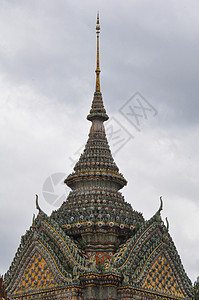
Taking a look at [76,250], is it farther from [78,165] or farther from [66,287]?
[78,165]

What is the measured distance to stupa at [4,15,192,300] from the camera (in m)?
34.2

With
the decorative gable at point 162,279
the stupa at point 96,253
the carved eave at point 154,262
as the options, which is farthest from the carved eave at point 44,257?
the decorative gable at point 162,279

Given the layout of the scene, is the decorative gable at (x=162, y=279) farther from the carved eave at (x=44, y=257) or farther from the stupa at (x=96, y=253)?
the carved eave at (x=44, y=257)

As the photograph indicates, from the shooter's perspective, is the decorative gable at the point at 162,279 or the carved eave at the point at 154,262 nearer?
the carved eave at the point at 154,262

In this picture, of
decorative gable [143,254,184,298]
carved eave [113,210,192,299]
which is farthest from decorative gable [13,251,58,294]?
decorative gable [143,254,184,298]

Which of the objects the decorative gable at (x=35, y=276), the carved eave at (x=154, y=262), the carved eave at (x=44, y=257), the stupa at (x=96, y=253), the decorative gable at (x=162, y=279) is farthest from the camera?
the decorative gable at (x=162, y=279)

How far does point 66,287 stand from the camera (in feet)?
112

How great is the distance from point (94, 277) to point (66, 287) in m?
1.49

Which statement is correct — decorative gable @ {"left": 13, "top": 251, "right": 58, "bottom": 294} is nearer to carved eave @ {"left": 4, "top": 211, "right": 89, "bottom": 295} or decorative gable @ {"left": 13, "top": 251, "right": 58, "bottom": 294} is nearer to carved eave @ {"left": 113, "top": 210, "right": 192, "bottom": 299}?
carved eave @ {"left": 4, "top": 211, "right": 89, "bottom": 295}

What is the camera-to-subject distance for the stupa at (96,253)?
34156 mm

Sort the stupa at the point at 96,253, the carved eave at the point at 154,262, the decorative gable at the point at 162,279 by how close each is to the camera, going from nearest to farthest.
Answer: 1. the stupa at the point at 96,253
2. the carved eave at the point at 154,262
3. the decorative gable at the point at 162,279

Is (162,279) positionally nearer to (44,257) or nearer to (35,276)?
(44,257)

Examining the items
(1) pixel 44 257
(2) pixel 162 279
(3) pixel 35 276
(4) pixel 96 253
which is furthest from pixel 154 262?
(3) pixel 35 276

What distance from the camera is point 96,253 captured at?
120 feet
